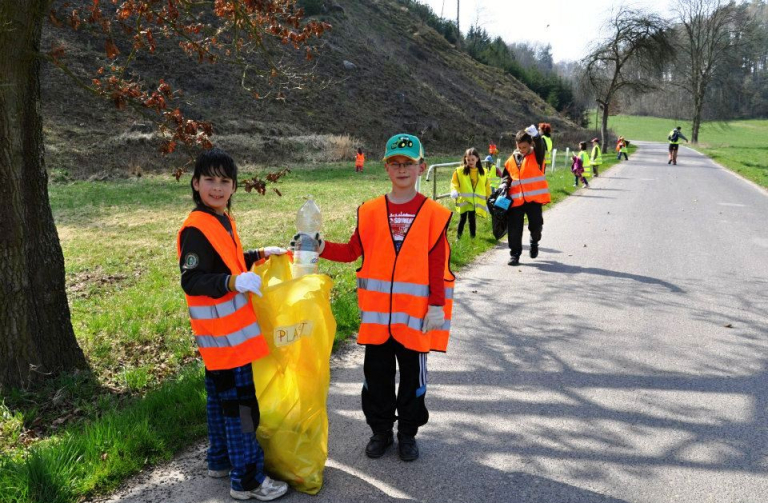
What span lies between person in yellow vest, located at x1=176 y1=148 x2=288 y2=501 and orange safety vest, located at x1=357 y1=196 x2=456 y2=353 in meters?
0.62

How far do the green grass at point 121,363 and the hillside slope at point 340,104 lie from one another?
4.24 m

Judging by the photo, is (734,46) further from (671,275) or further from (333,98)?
(671,275)

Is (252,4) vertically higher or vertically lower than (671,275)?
higher

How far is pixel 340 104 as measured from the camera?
130ft

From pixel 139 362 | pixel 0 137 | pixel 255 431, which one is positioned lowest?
pixel 139 362

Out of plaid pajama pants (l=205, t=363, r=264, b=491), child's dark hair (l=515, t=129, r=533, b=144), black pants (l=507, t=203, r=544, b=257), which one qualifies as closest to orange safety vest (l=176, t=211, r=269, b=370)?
plaid pajama pants (l=205, t=363, r=264, b=491)

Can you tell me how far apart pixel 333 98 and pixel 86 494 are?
38544 millimetres

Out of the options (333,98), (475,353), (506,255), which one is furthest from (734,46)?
(475,353)

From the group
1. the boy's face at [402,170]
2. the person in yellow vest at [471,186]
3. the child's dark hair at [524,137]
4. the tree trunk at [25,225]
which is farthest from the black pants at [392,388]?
the person in yellow vest at [471,186]

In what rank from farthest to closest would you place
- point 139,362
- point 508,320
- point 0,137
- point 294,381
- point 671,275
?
point 671,275 < point 508,320 < point 139,362 < point 0,137 < point 294,381

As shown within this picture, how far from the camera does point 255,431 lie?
3199mm

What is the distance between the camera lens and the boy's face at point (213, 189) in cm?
317

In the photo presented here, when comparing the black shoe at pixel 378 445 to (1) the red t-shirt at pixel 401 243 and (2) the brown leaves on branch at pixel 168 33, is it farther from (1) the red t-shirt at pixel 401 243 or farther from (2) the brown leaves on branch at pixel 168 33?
(2) the brown leaves on branch at pixel 168 33

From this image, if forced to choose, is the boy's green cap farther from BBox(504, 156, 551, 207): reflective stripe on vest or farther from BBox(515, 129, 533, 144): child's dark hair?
BBox(504, 156, 551, 207): reflective stripe on vest
